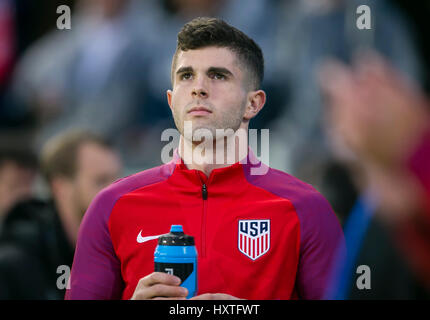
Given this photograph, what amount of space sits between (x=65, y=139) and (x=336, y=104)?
43.6 inches

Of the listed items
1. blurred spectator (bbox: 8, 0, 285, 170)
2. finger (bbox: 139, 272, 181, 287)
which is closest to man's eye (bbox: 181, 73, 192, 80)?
blurred spectator (bbox: 8, 0, 285, 170)

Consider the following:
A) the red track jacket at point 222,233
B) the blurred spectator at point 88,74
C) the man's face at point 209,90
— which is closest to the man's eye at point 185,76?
the man's face at point 209,90

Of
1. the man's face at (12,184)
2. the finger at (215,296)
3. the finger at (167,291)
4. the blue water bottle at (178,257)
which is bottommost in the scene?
the finger at (215,296)

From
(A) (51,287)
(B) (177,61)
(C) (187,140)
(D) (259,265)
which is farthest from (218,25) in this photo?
(A) (51,287)

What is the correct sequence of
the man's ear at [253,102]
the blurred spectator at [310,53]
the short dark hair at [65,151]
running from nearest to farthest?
the man's ear at [253,102] < the blurred spectator at [310,53] < the short dark hair at [65,151]

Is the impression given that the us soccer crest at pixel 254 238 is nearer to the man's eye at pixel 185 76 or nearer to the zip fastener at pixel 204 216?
the zip fastener at pixel 204 216

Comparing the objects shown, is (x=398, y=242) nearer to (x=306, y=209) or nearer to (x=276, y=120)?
(x=306, y=209)

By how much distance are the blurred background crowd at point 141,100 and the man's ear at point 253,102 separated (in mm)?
246

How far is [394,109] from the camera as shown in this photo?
53.1 inches

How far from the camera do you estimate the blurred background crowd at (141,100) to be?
202 centimetres

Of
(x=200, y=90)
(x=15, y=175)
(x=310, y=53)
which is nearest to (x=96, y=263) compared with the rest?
(x=200, y=90)

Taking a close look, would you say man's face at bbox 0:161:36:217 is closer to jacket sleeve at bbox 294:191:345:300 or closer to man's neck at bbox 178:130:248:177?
man's neck at bbox 178:130:248:177

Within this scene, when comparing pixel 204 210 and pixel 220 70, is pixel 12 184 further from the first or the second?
pixel 220 70

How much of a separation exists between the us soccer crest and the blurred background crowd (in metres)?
0.26
